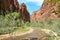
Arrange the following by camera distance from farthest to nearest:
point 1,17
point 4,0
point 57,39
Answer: point 4,0
point 1,17
point 57,39

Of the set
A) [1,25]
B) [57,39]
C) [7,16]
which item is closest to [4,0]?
[1,25]

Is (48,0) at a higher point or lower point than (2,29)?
higher

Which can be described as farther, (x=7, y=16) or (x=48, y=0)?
(x=7, y=16)

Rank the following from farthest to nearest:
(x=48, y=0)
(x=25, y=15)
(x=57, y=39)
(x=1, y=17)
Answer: (x=25, y=15), (x=1, y=17), (x=57, y=39), (x=48, y=0)

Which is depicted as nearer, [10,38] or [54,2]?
[54,2]

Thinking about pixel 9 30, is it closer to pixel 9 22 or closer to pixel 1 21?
pixel 1 21

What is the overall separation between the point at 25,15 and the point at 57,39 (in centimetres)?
8474

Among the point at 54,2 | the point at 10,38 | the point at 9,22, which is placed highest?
the point at 54,2

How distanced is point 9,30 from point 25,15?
6124 cm

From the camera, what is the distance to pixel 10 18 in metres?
30.1

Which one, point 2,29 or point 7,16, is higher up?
point 7,16

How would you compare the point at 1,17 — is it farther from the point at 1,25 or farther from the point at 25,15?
the point at 25,15

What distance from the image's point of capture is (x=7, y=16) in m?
31.0

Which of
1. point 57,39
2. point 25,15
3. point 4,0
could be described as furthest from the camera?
point 25,15
